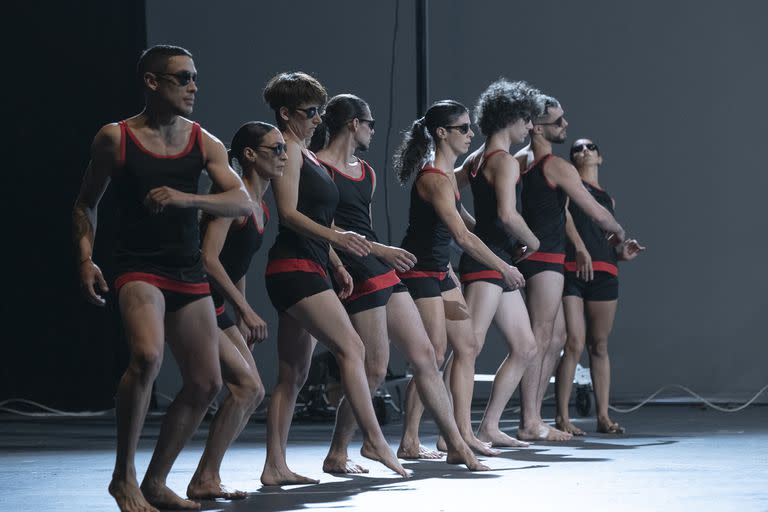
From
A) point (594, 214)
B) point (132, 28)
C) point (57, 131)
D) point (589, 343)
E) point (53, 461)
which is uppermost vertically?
point (132, 28)

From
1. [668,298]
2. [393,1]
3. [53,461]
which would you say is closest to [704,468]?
[53,461]

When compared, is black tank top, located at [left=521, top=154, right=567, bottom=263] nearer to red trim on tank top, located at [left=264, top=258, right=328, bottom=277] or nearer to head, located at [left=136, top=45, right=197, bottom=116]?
red trim on tank top, located at [left=264, top=258, right=328, bottom=277]

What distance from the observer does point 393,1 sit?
9.28m

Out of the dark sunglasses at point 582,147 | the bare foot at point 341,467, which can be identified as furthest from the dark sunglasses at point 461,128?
the dark sunglasses at point 582,147

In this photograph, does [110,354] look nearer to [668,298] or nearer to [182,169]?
[668,298]

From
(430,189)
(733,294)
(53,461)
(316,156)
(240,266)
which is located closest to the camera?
(240,266)

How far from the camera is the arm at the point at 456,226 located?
16.1 feet

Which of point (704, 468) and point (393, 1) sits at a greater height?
point (393, 1)

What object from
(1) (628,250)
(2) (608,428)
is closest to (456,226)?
(2) (608,428)

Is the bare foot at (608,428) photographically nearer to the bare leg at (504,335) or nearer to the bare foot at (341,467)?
the bare leg at (504,335)

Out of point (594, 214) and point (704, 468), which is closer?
point (704, 468)

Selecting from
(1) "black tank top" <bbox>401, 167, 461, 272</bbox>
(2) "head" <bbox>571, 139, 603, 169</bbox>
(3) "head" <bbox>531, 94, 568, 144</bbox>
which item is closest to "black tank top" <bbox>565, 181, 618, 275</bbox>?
(2) "head" <bbox>571, 139, 603, 169</bbox>

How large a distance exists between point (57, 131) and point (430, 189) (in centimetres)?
472

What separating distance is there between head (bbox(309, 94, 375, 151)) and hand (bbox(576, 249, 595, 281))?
197 cm
